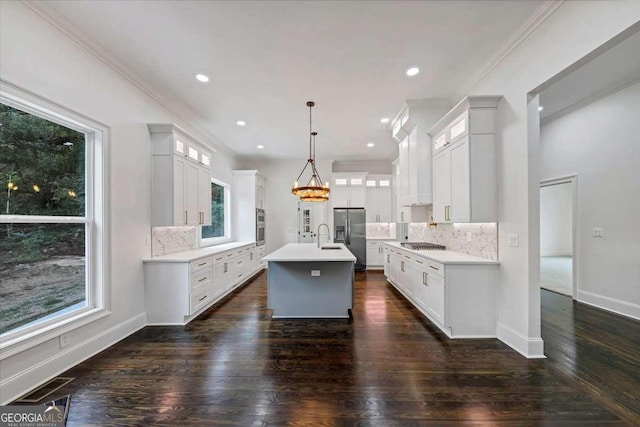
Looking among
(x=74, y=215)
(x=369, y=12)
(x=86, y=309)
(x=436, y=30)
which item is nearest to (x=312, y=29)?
(x=369, y=12)

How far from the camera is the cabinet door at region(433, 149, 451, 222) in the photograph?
3.42 m

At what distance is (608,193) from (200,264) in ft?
20.2

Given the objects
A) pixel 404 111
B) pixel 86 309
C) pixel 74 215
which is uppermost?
pixel 404 111

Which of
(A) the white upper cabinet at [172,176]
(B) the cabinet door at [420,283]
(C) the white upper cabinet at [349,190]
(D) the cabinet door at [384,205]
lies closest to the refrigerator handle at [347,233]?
(C) the white upper cabinet at [349,190]

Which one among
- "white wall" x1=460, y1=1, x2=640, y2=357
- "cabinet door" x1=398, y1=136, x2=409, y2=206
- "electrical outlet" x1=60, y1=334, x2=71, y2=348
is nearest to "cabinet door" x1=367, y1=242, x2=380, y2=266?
"cabinet door" x1=398, y1=136, x2=409, y2=206

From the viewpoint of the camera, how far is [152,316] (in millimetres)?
3369

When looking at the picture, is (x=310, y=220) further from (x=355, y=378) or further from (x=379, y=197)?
(x=355, y=378)

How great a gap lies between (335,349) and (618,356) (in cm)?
278

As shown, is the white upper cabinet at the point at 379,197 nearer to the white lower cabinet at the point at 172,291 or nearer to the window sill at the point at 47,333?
the white lower cabinet at the point at 172,291

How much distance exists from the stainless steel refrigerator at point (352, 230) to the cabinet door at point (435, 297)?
3484mm

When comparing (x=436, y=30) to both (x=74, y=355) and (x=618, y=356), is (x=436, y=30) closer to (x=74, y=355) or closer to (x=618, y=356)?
(x=618, y=356)

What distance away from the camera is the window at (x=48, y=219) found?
2.04 m

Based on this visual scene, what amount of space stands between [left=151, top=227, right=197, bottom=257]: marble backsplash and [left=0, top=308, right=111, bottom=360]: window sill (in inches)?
41.2

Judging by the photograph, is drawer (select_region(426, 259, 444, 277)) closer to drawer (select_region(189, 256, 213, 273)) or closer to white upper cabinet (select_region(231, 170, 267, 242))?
drawer (select_region(189, 256, 213, 273))
